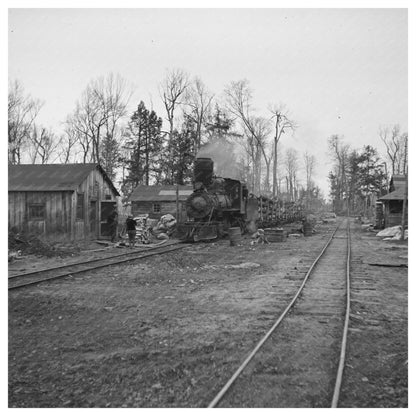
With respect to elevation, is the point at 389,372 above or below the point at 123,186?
below

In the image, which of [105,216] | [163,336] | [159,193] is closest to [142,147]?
[159,193]

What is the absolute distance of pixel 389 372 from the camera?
411cm

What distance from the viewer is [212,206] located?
18.1m

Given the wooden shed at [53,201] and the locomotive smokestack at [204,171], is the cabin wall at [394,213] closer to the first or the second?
the locomotive smokestack at [204,171]

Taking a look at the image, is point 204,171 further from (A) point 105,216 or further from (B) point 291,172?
(B) point 291,172

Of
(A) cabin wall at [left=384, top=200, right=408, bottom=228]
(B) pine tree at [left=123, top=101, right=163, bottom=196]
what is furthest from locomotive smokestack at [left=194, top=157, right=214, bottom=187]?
(B) pine tree at [left=123, top=101, right=163, bottom=196]

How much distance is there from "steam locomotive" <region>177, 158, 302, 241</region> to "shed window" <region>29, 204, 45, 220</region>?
21.7ft

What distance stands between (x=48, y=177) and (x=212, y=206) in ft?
27.9

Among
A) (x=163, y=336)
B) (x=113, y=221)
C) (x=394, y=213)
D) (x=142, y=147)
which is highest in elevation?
(x=142, y=147)

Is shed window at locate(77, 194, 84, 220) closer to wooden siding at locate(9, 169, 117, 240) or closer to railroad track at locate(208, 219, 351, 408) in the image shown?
wooden siding at locate(9, 169, 117, 240)

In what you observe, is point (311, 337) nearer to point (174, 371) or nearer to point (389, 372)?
point (389, 372)

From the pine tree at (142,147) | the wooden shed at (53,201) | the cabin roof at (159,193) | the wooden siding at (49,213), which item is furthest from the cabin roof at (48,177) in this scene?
the pine tree at (142,147)

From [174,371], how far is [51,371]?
4.70 feet
